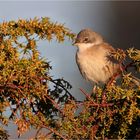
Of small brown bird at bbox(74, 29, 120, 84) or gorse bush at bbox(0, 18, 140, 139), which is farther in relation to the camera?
small brown bird at bbox(74, 29, 120, 84)

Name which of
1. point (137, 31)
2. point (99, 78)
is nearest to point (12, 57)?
point (99, 78)

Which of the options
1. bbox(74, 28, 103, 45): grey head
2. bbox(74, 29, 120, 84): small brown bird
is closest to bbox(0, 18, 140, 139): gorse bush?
bbox(74, 29, 120, 84): small brown bird

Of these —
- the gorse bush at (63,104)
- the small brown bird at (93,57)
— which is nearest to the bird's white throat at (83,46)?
the small brown bird at (93,57)

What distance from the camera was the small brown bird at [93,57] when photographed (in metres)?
3.91

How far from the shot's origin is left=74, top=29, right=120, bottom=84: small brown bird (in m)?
3.91

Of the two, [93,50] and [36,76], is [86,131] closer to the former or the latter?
[36,76]

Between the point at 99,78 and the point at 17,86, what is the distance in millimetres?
1734

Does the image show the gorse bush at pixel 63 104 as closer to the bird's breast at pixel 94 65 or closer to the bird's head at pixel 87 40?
the bird's breast at pixel 94 65

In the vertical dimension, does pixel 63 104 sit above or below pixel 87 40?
below

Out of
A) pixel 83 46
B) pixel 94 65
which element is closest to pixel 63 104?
pixel 94 65

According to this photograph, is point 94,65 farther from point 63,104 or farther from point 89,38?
point 63,104

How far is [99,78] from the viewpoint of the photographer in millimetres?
4078

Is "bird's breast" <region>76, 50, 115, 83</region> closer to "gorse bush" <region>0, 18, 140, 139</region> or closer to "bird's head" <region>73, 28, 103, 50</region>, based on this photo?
"bird's head" <region>73, 28, 103, 50</region>

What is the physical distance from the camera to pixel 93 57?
4059 mm
